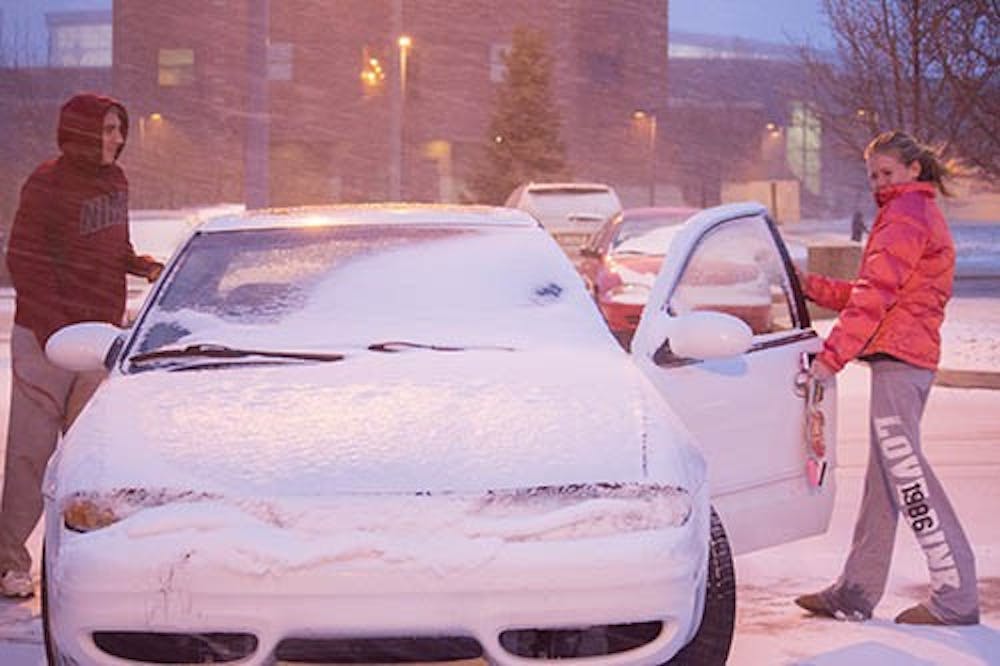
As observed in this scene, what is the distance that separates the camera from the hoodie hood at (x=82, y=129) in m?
6.55

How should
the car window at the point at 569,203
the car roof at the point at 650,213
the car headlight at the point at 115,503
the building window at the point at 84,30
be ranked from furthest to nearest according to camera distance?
the building window at the point at 84,30 < the car window at the point at 569,203 < the car roof at the point at 650,213 < the car headlight at the point at 115,503

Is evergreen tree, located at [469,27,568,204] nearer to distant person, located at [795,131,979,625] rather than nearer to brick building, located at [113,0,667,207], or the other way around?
brick building, located at [113,0,667,207]

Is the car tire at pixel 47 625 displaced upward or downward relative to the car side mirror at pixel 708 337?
downward

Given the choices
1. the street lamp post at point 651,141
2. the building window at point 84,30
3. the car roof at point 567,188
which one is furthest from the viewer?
the building window at point 84,30

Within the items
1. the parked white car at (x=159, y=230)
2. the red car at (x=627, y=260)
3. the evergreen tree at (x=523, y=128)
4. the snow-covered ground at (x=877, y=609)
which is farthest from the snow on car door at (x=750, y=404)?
the evergreen tree at (x=523, y=128)

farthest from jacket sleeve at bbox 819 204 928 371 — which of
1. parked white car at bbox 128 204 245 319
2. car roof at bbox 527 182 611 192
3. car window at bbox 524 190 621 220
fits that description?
car roof at bbox 527 182 611 192

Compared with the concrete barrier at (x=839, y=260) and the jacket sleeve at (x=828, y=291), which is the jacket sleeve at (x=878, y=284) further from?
the concrete barrier at (x=839, y=260)

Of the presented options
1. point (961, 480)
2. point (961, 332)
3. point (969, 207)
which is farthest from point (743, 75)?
point (961, 480)

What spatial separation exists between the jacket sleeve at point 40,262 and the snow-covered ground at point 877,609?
1.10 meters

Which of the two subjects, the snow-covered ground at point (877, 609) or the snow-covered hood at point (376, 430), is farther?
the snow-covered ground at point (877, 609)

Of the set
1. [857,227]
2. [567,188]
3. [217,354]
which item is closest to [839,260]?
[567,188]

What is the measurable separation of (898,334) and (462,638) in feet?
8.29

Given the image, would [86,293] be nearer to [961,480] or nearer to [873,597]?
[873,597]

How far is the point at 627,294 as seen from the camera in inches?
625
